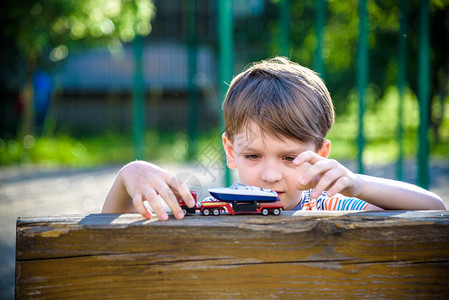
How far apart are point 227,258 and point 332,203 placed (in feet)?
2.74

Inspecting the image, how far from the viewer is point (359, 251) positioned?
1.01 meters

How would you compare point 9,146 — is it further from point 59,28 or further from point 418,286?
point 418,286

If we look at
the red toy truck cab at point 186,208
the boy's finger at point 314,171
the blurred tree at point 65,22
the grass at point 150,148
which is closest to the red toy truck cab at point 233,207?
the red toy truck cab at point 186,208

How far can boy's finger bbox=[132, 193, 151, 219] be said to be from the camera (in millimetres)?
1044

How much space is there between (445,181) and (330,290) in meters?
6.79

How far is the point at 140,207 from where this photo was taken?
42.3 inches

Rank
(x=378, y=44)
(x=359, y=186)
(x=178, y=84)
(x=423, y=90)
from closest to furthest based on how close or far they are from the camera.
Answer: (x=359, y=186) → (x=423, y=90) → (x=378, y=44) → (x=178, y=84)

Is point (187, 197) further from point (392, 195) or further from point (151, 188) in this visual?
point (392, 195)

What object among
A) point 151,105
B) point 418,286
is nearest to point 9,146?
point 151,105

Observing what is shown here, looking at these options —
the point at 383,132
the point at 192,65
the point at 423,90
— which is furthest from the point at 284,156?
the point at 383,132

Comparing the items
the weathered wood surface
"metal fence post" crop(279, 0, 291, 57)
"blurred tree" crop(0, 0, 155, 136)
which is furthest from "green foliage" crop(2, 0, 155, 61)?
the weathered wood surface

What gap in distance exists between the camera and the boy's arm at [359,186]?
1.17 metres

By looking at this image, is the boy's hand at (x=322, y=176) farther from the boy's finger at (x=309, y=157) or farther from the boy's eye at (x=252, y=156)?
the boy's eye at (x=252, y=156)

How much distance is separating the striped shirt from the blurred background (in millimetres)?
365
